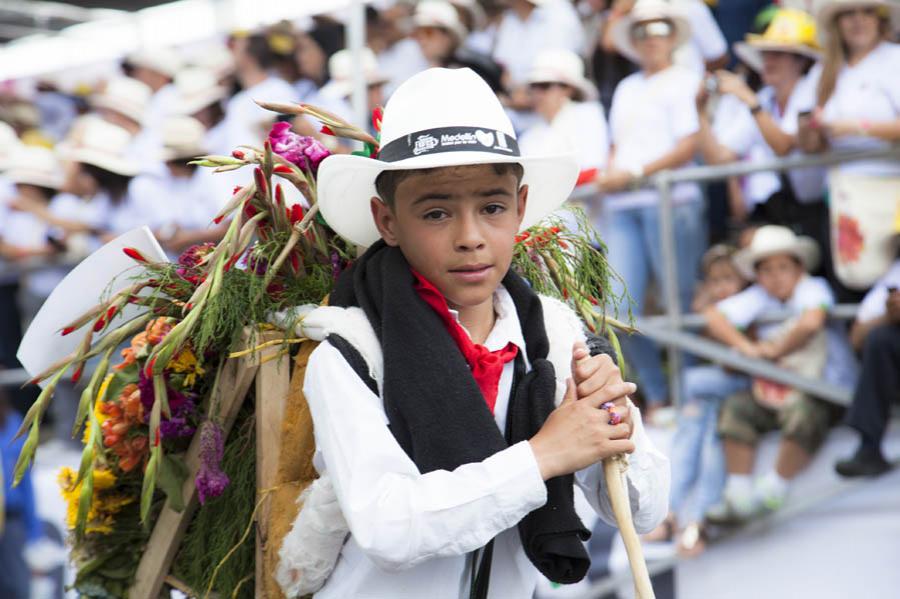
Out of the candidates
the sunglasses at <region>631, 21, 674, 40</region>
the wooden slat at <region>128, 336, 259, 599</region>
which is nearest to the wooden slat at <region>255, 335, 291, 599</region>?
the wooden slat at <region>128, 336, 259, 599</region>

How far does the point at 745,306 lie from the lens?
18.1 ft

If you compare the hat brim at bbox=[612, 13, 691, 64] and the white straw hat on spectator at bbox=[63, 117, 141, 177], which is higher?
the hat brim at bbox=[612, 13, 691, 64]

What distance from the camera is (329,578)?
8.12 ft

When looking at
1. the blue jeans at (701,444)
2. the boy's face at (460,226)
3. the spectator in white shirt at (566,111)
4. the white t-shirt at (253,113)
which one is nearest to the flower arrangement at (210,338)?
the boy's face at (460,226)

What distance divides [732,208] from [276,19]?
3.63 m

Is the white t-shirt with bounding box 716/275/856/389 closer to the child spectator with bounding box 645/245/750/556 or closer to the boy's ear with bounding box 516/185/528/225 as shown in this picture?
the child spectator with bounding box 645/245/750/556

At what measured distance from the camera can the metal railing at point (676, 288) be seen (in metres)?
5.13

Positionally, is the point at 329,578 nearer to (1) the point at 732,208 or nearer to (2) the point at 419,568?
(2) the point at 419,568

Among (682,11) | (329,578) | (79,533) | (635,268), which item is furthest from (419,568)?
(682,11)

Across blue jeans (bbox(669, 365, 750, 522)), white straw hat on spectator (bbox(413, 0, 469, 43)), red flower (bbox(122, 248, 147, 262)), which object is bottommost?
blue jeans (bbox(669, 365, 750, 522))

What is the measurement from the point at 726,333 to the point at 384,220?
3.36m

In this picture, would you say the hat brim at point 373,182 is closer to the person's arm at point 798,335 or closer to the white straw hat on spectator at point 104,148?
the person's arm at point 798,335

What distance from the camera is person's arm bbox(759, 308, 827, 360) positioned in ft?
16.9

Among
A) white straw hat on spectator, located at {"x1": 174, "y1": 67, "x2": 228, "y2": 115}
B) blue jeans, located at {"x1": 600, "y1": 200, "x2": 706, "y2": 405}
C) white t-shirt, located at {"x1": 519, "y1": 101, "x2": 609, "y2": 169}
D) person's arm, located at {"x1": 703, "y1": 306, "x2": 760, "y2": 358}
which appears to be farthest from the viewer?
white straw hat on spectator, located at {"x1": 174, "y1": 67, "x2": 228, "y2": 115}
